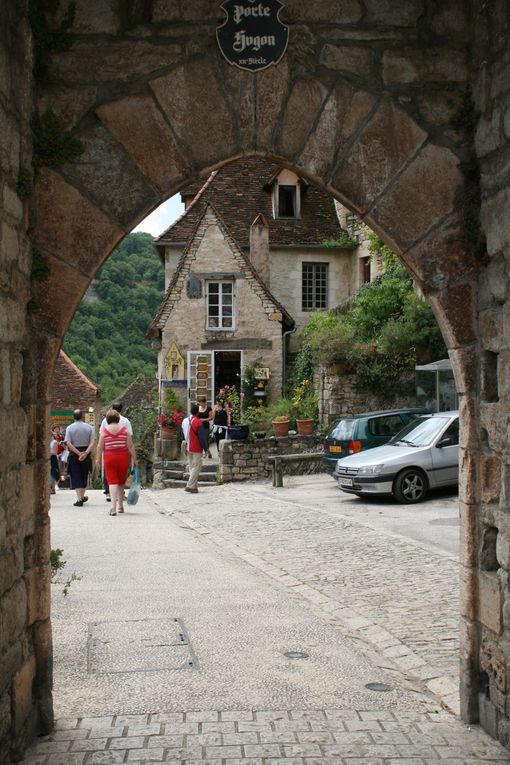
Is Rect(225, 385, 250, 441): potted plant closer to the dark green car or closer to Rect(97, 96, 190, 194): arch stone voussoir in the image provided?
the dark green car

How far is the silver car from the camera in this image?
1405 cm

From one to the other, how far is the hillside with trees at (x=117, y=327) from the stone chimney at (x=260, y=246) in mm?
19166

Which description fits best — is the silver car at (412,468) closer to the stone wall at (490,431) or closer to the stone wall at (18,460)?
the stone wall at (490,431)

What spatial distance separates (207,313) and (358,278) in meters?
5.34

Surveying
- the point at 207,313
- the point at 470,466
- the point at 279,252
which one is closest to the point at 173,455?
the point at 207,313

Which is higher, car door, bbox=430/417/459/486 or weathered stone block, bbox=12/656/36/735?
car door, bbox=430/417/459/486

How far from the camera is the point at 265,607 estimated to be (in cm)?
687

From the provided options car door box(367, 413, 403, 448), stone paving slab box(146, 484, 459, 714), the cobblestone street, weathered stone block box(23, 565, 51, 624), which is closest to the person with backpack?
stone paving slab box(146, 484, 459, 714)

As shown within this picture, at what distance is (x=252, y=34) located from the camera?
4.26 m

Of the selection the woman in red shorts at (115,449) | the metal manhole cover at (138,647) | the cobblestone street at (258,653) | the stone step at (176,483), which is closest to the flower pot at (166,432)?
the stone step at (176,483)

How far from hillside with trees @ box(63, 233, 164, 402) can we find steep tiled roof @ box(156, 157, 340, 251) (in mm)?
17774

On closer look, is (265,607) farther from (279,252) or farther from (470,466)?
(279,252)

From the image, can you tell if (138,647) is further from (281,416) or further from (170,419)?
(170,419)

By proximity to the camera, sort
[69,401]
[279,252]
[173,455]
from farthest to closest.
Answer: [69,401]
[279,252]
[173,455]
